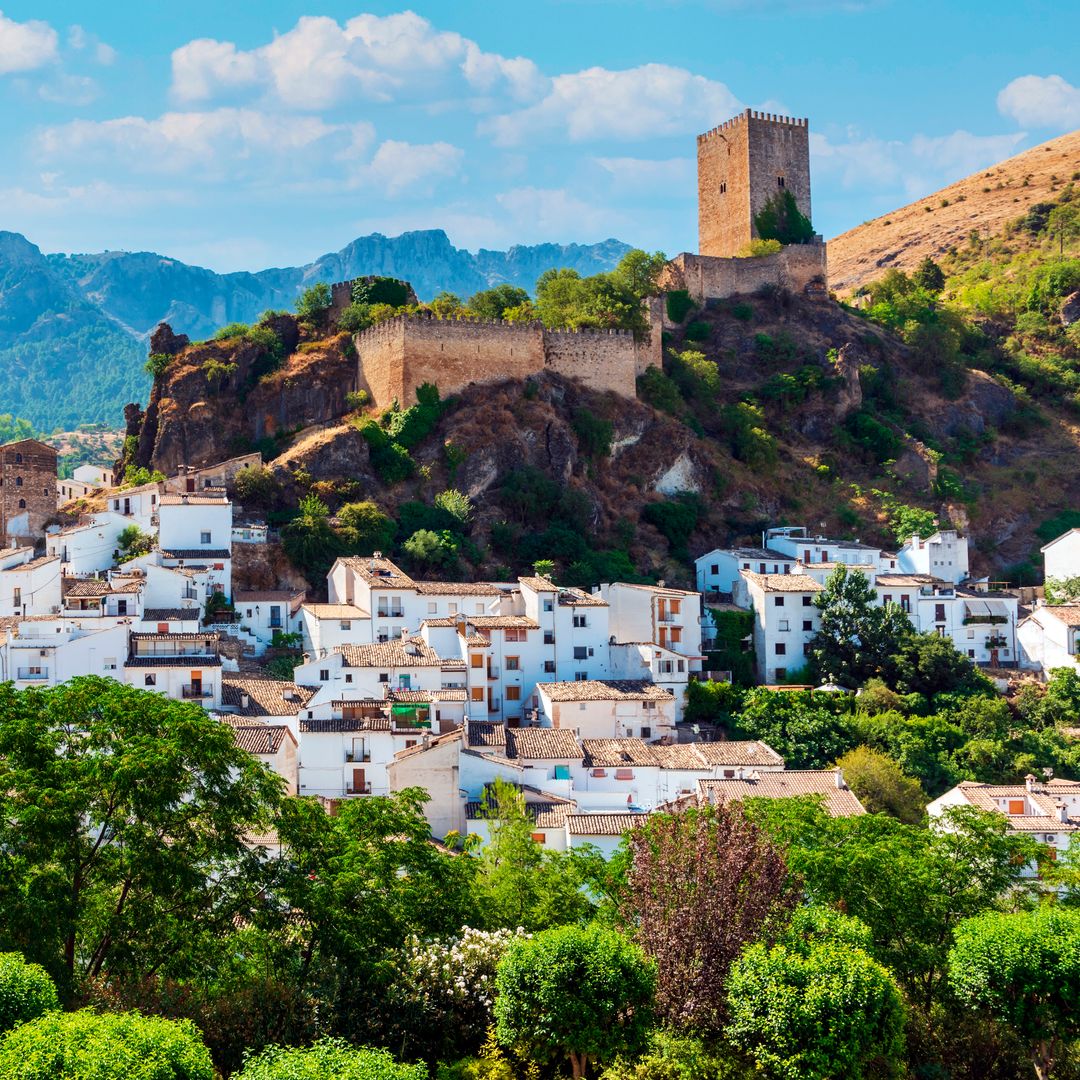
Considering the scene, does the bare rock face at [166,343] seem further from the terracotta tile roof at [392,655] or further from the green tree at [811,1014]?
the green tree at [811,1014]

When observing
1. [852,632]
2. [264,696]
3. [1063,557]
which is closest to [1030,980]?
[264,696]

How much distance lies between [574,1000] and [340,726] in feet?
52.5

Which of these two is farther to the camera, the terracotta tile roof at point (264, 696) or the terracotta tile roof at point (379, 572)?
the terracotta tile roof at point (379, 572)

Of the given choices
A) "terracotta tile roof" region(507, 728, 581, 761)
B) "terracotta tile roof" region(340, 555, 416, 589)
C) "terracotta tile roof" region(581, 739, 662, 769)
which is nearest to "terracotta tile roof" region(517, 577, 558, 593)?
"terracotta tile roof" region(340, 555, 416, 589)

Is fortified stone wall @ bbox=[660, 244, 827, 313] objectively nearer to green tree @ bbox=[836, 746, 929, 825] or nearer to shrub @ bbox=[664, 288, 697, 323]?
shrub @ bbox=[664, 288, 697, 323]

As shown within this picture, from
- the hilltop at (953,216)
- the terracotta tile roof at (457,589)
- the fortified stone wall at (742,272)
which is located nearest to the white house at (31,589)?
the terracotta tile roof at (457,589)

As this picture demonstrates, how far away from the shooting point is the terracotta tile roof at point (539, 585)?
4388 centimetres

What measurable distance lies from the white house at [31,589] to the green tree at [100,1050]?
1031 inches

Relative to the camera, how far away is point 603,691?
40.9 meters

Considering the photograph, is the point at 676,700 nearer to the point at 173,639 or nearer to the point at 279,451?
the point at 173,639

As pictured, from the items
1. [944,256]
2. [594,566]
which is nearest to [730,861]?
[594,566]

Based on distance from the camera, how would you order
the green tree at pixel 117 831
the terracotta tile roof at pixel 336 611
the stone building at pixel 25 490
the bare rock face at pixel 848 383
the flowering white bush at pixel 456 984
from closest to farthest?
the green tree at pixel 117 831 < the flowering white bush at pixel 456 984 < the terracotta tile roof at pixel 336 611 < the stone building at pixel 25 490 < the bare rock face at pixel 848 383

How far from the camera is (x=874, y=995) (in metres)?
21.7

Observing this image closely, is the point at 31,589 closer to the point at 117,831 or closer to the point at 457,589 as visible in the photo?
the point at 457,589
